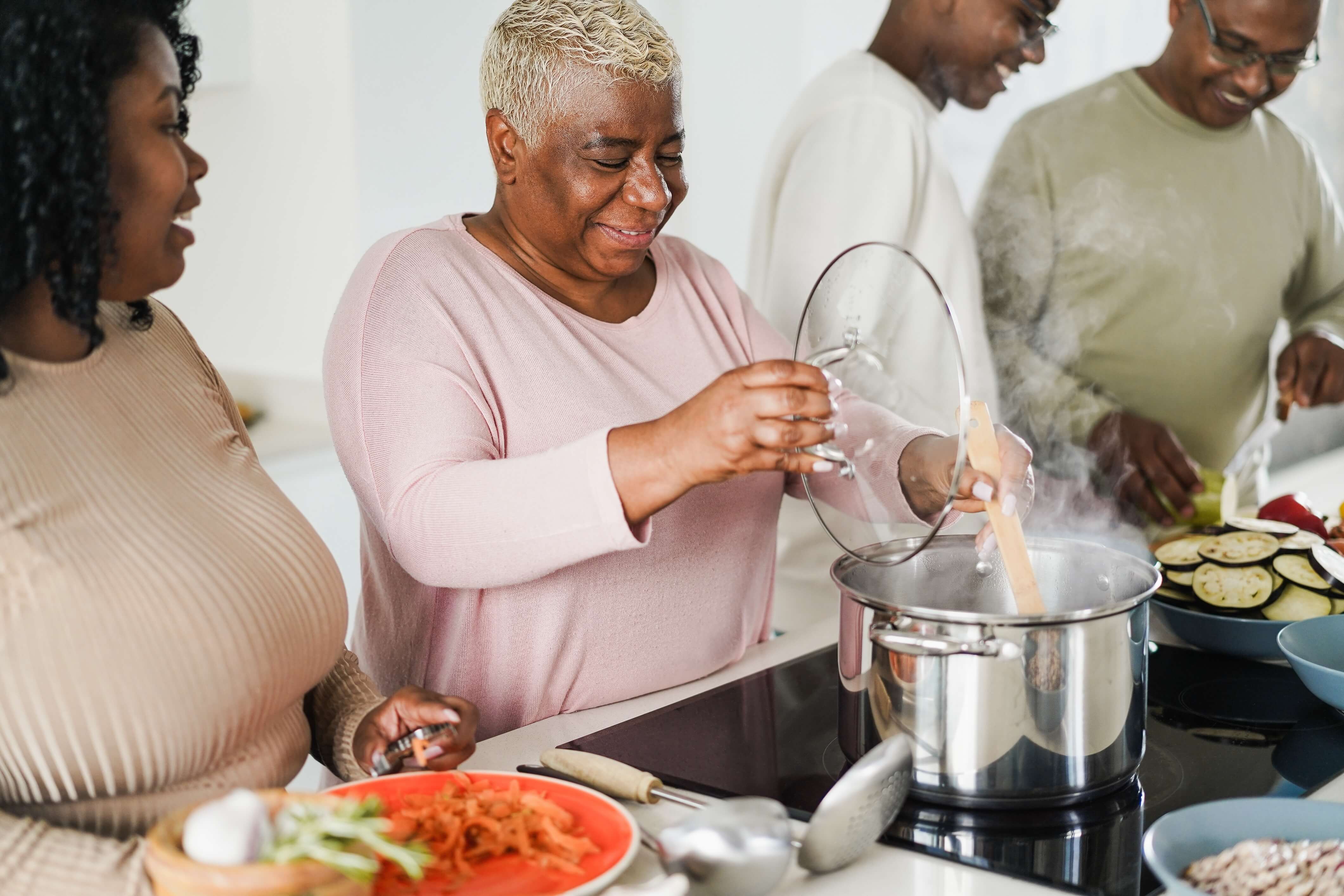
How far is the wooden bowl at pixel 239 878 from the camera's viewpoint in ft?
2.54

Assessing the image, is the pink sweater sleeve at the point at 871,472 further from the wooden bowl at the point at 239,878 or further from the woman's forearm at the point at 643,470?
the wooden bowl at the point at 239,878

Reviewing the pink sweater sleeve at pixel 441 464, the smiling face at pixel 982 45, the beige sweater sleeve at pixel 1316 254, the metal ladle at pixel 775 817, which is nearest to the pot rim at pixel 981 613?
the metal ladle at pixel 775 817

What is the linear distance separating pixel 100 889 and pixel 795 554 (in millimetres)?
1513

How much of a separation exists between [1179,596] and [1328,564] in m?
0.18

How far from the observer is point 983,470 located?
46.7 inches

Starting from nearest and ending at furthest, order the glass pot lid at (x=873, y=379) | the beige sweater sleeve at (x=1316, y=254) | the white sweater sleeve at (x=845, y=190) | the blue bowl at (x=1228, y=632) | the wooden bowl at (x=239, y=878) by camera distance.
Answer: the wooden bowl at (x=239, y=878)
the glass pot lid at (x=873, y=379)
the blue bowl at (x=1228, y=632)
the white sweater sleeve at (x=845, y=190)
the beige sweater sleeve at (x=1316, y=254)

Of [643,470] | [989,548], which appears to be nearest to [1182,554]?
[989,548]

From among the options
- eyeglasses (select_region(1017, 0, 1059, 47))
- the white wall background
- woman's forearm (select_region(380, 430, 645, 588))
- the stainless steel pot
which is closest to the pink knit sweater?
woman's forearm (select_region(380, 430, 645, 588))

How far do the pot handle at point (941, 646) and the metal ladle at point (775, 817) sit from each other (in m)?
0.08

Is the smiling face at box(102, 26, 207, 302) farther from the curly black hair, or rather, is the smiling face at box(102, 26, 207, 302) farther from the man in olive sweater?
the man in olive sweater

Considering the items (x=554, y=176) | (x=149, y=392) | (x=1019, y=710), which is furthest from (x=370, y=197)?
(x=1019, y=710)

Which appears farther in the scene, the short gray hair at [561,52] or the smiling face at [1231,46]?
the smiling face at [1231,46]

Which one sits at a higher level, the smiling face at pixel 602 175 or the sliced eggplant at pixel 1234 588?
the smiling face at pixel 602 175

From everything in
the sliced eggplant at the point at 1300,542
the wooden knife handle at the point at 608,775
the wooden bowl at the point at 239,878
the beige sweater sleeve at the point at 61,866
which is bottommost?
the sliced eggplant at the point at 1300,542
